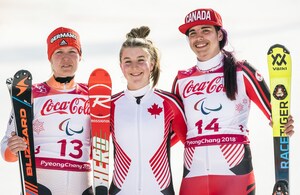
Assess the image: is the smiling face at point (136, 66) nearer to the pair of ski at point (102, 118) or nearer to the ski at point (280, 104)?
the pair of ski at point (102, 118)

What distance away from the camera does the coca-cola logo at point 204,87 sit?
6773mm

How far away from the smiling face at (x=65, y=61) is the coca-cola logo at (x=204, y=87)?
133 cm

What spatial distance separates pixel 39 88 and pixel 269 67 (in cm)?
266

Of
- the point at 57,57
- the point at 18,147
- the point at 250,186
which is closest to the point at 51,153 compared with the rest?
the point at 18,147

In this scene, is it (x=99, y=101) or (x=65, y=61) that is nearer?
(x=99, y=101)

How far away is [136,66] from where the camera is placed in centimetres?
673

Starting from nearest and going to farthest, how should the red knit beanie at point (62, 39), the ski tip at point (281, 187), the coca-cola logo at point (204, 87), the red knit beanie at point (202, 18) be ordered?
the ski tip at point (281, 187)
the coca-cola logo at point (204, 87)
the red knit beanie at point (202, 18)
the red knit beanie at point (62, 39)

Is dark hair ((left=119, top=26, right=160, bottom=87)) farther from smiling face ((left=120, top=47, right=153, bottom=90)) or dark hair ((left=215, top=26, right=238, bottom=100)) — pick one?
dark hair ((left=215, top=26, right=238, bottom=100))

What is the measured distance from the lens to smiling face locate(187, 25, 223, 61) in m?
6.89

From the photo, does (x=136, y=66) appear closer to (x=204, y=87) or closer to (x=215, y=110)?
(x=204, y=87)

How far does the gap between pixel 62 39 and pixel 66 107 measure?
33.4 inches

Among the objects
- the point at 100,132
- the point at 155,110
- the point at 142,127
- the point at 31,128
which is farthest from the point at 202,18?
the point at 31,128

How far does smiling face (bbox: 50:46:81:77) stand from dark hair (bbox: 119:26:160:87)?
547mm

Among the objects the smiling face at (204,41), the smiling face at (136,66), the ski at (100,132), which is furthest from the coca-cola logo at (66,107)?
the smiling face at (204,41)
